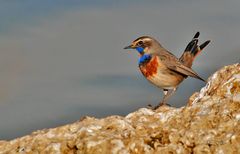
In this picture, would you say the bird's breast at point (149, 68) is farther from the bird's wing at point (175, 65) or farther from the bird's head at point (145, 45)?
the bird's head at point (145, 45)

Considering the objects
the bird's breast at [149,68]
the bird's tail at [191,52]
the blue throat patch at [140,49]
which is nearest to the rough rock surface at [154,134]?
the bird's breast at [149,68]

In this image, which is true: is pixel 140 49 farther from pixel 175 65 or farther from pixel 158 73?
pixel 175 65

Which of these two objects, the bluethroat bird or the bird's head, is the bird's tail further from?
the bird's head

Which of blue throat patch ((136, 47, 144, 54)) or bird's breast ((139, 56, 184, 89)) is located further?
blue throat patch ((136, 47, 144, 54))

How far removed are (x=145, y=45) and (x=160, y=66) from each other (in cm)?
75

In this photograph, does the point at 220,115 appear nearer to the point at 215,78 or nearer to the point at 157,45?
the point at 215,78

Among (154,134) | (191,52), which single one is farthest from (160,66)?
(154,134)

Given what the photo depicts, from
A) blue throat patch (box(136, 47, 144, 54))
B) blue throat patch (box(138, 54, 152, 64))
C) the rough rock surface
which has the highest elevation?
blue throat patch (box(136, 47, 144, 54))

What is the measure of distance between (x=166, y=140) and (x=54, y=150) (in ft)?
3.93

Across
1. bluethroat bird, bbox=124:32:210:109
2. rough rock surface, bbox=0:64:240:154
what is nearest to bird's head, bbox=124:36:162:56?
bluethroat bird, bbox=124:32:210:109

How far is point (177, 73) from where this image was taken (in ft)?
46.0

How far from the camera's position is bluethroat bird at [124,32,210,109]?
44.5ft

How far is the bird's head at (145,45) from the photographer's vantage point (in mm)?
13938

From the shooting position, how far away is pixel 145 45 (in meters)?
14.0
